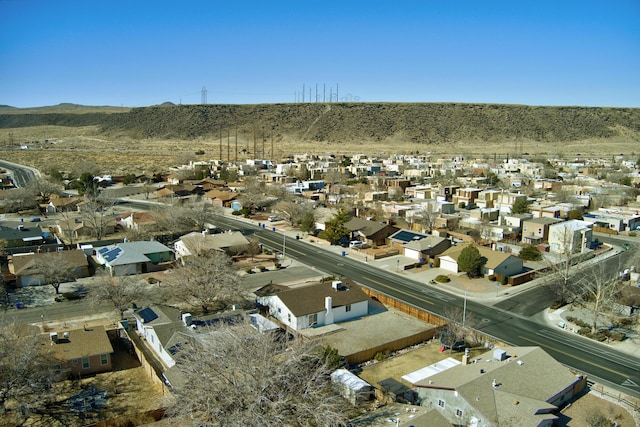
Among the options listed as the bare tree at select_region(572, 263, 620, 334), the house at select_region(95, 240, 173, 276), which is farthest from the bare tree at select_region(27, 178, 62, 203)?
the bare tree at select_region(572, 263, 620, 334)

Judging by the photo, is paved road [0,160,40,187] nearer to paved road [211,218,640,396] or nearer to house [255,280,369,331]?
paved road [211,218,640,396]

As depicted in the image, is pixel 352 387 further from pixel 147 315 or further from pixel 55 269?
pixel 55 269

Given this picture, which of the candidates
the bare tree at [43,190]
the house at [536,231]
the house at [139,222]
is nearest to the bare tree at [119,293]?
the house at [139,222]

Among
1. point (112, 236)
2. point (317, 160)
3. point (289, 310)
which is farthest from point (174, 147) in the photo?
point (289, 310)

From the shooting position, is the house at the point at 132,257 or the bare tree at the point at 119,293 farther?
the house at the point at 132,257

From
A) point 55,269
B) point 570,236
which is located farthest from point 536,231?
point 55,269

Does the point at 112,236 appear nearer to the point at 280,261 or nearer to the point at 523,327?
the point at 280,261

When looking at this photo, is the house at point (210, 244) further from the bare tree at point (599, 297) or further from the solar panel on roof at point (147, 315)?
the bare tree at point (599, 297)

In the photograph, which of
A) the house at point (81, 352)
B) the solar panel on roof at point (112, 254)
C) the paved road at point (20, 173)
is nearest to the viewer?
the house at point (81, 352)
